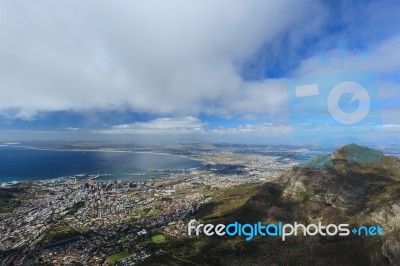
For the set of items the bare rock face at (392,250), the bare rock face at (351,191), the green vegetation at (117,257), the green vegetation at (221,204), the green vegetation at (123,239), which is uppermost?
the bare rock face at (351,191)

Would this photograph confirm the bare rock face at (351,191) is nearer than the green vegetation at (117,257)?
No

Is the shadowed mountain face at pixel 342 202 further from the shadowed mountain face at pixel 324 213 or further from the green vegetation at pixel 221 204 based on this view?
the green vegetation at pixel 221 204

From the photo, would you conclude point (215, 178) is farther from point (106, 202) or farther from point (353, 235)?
point (353, 235)

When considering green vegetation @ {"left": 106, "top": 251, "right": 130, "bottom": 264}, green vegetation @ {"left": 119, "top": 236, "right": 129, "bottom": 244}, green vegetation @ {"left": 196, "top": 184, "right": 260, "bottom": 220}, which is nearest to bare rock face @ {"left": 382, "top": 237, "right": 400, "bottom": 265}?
green vegetation @ {"left": 196, "top": 184, "right": 260, "bottom": 220}

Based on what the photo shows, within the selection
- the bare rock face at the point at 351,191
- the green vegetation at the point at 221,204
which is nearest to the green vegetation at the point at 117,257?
the green vegetation at the point at 221,204

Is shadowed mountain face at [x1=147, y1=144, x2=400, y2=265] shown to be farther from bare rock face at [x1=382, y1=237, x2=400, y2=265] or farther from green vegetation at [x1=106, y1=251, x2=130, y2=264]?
green vegetation at [x1=106, y1=251, x2=130, y2=264]

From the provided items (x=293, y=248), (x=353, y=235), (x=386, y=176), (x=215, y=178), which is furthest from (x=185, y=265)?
(x=215, y=178)
